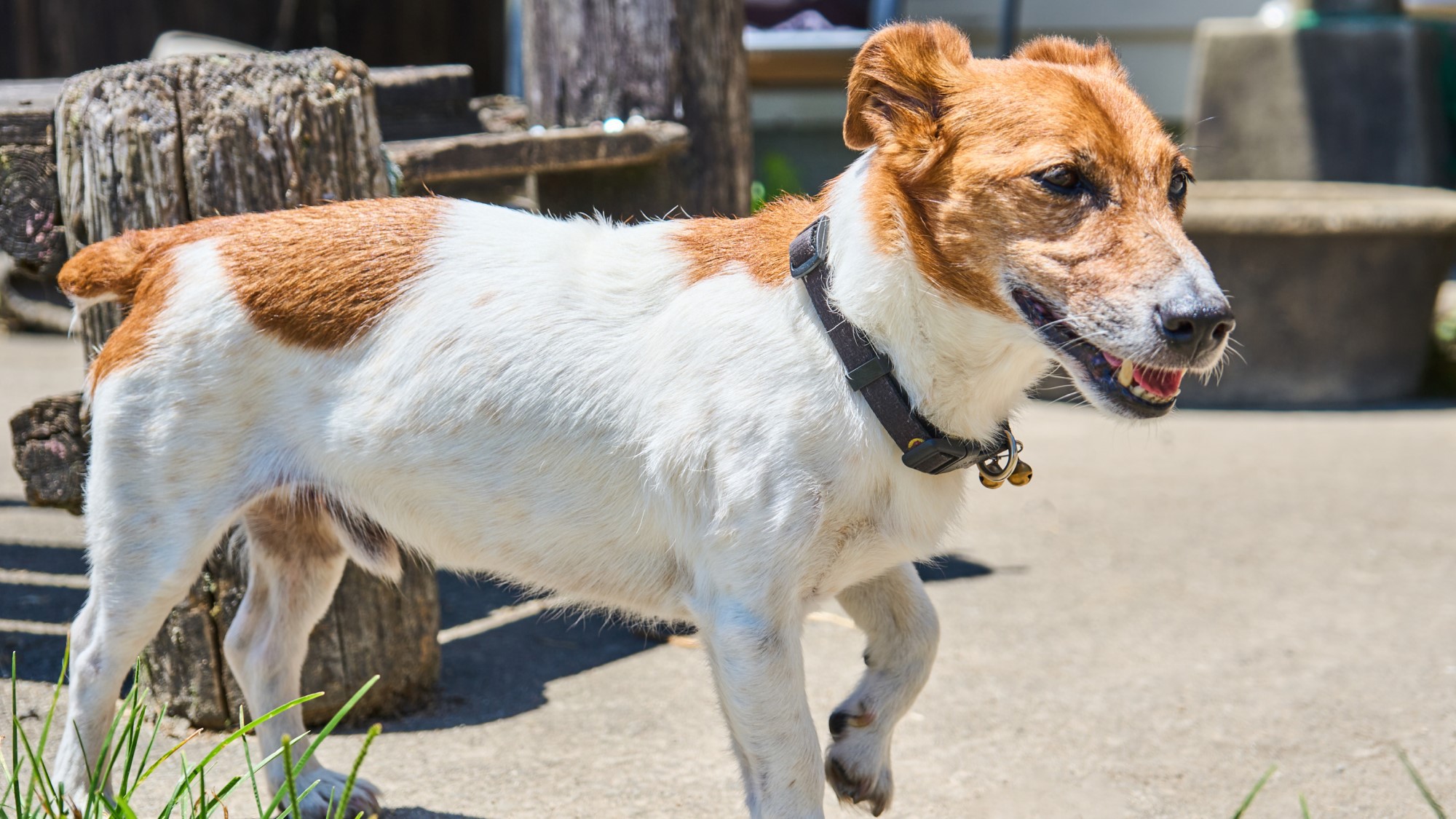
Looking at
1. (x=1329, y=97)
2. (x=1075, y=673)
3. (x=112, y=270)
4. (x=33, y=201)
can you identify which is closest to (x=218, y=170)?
(x=112, y=270)

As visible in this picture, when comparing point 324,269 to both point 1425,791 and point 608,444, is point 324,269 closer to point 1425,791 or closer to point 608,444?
point 608,444

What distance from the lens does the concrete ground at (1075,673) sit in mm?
3309

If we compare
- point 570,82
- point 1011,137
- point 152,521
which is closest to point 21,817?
point 152,521

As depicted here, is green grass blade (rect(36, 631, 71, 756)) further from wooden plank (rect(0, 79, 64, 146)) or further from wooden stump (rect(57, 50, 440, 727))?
wooden plank (rect(0, 79, 64, 146))

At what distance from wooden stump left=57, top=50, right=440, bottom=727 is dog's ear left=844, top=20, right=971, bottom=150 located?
1475 mm

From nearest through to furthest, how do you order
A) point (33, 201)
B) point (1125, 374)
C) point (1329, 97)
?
point (1125, 374) < point (33, 201) < point (1329, 97)

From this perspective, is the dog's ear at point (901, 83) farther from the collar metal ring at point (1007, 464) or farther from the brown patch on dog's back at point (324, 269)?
the brown patch on dog's back at point (324, 269)

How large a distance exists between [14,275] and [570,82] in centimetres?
546

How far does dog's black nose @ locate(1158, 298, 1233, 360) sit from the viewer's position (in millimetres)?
2211

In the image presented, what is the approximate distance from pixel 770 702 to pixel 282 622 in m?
1.28

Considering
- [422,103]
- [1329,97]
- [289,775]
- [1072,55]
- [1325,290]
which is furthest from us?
[1329,97]

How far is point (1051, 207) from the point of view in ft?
7.69

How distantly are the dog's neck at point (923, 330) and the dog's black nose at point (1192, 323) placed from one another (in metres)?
0.26

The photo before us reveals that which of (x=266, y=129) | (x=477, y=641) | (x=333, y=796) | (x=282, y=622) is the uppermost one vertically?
(x=266, y=129)
